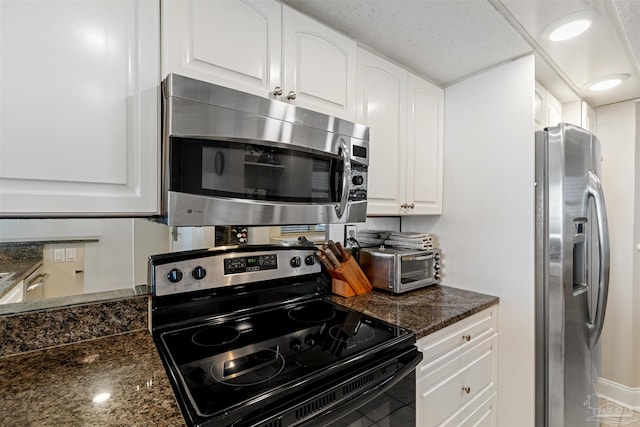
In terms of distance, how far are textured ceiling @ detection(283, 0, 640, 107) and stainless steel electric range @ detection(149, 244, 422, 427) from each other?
1.06 meters

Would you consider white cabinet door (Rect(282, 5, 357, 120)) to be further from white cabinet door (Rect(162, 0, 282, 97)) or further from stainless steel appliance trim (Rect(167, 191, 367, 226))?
stainless steel appliance trim (Rect(167, 191, 367, 226))

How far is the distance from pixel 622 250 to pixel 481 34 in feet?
6.87

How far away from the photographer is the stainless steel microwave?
94 centimetres

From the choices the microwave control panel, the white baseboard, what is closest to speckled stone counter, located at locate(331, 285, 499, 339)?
the microwave control panel

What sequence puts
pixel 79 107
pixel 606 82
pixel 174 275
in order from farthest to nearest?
1. pixel 606 82
2. pixel 174 275
3. pixel 79 107

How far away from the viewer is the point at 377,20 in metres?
1.36

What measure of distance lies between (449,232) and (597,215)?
799 mm

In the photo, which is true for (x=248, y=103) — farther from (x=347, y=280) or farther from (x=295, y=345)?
(x=347, y=280)

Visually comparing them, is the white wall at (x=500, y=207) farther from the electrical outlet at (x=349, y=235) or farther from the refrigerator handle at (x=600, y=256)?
the electrical outlet at (x=349, y=235)

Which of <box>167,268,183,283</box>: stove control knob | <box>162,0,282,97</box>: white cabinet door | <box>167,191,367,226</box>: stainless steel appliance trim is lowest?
<box>167,268,183,283</box>: stove control knob

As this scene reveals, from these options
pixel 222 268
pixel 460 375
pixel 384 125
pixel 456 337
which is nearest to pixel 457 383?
pixel 460 375

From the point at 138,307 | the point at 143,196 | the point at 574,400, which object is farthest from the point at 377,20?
the point at 574,400

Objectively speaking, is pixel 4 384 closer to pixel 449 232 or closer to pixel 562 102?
pixel 449 232

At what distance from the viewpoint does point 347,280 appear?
5.29 feet
